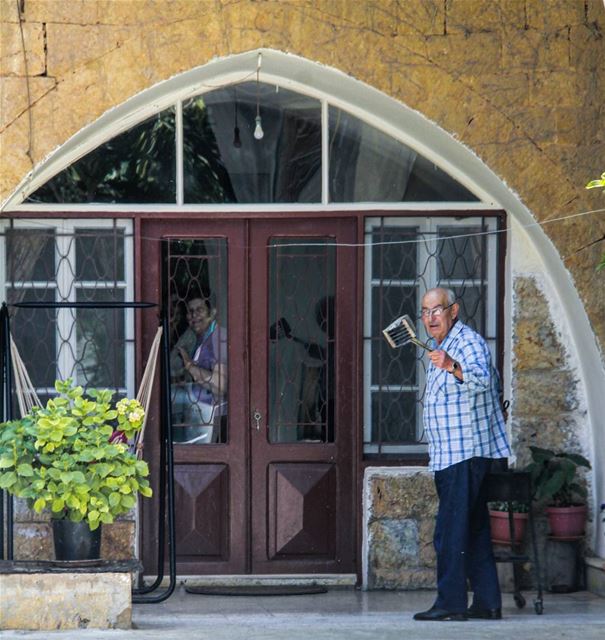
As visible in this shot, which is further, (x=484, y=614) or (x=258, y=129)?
(x=258, y=129)

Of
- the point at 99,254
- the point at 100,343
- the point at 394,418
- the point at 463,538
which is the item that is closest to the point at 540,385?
the point at 394,418

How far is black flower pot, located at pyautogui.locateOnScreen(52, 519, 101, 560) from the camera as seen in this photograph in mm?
6973

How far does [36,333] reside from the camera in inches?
332

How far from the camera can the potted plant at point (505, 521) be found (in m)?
8.10

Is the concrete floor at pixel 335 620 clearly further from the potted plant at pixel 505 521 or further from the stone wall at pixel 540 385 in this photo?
the stone wall at pixel 540 385

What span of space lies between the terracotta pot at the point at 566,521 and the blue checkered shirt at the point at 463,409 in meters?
1.19

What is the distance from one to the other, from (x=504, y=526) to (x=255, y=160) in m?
2.65

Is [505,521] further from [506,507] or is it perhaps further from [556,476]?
[556,476]

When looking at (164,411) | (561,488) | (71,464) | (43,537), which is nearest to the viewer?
(71,464)

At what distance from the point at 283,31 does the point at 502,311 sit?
2151 millimetres

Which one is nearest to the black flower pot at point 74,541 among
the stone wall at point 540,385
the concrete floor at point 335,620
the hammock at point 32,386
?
the concrete floor at point 335,620

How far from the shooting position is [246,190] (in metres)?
8.50

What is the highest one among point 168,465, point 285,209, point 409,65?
point 409,65

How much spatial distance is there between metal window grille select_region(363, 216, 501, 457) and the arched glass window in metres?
0.20
